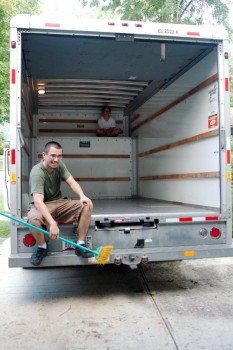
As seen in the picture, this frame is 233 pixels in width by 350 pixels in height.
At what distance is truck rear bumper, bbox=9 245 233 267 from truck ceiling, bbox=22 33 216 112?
218 centimetres

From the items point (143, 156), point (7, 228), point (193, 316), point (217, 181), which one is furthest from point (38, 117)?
→ point (193, 316)

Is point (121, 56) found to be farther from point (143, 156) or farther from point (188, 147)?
point (143, 156)

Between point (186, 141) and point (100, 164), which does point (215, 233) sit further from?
point (100, 164)

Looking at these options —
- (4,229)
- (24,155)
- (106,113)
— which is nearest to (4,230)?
(4,229)

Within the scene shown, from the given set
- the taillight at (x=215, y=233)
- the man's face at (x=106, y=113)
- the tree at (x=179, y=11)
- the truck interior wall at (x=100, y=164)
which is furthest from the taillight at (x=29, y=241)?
the tree at (x=179, y=11)

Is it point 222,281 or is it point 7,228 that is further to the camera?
point 7,228

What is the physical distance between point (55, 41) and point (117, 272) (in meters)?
3.19

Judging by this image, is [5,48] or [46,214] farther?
[5,48]

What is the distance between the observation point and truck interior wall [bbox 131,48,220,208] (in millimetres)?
4477

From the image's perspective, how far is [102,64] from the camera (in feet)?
17.2

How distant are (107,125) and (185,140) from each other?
9.60 feet

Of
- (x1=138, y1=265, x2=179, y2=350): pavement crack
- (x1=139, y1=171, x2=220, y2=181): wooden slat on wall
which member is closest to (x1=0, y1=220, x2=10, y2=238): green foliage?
(x1=139, y1=171, x2=220, y2=181): wooden slat on wall

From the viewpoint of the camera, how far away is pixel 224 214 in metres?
4.18

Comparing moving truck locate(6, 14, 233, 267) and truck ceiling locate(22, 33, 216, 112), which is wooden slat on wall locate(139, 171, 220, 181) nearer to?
moving truck locate(6, 14, 233, 267)
